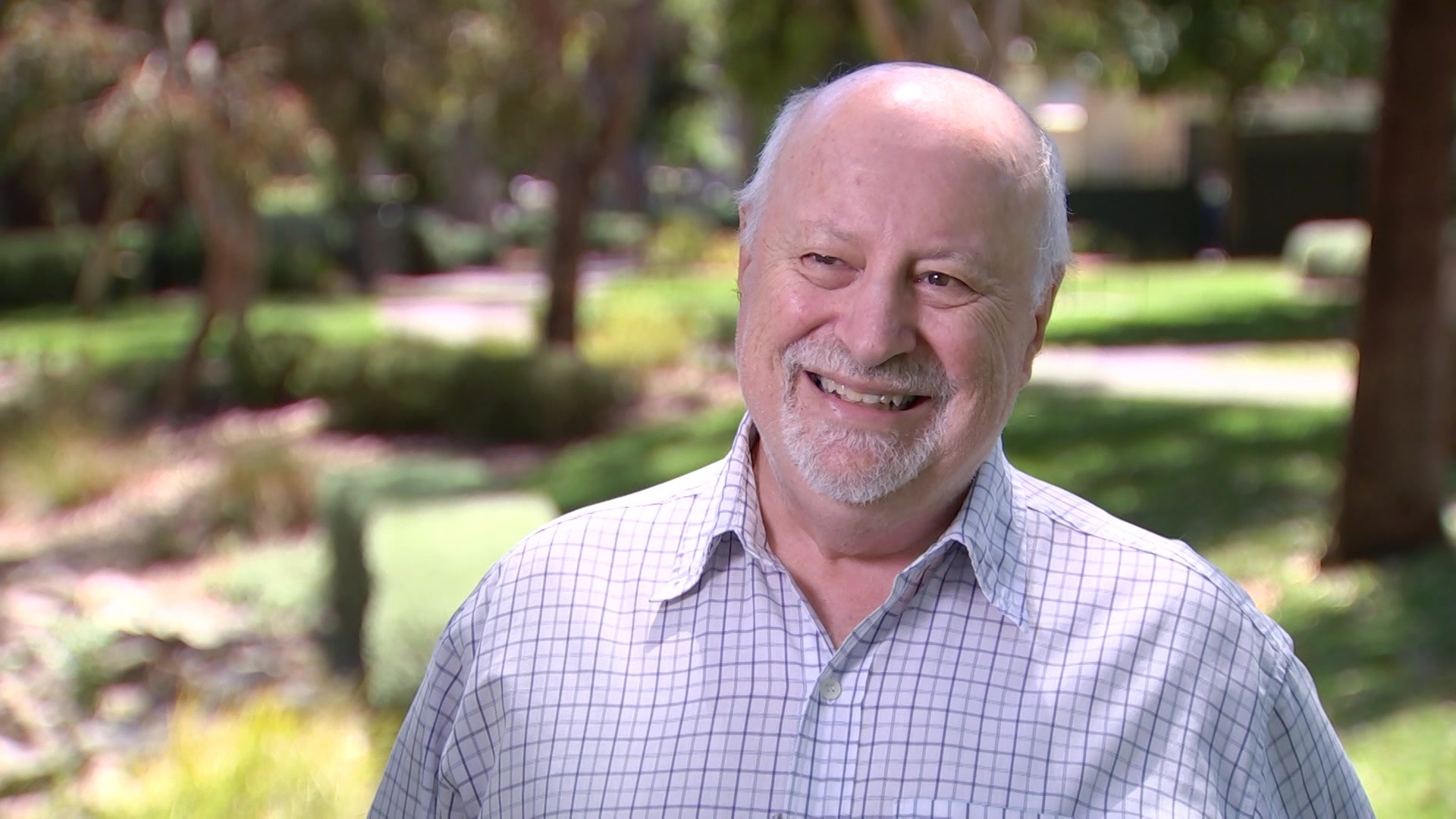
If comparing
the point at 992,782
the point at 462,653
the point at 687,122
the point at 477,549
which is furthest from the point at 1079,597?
the point at 687,122

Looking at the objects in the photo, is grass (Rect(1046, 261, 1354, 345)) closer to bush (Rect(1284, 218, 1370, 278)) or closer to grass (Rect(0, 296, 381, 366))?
bush (Rect(1284, 218, 1370, 278))

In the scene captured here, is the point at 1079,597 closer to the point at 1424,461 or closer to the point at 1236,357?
the point at 1424,461

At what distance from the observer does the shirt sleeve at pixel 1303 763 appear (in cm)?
191

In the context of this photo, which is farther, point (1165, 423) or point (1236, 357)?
point (1236, 357)

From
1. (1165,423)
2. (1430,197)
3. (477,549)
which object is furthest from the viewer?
(1165,423)

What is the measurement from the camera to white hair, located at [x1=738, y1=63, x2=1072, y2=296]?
193cm

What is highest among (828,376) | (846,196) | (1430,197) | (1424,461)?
(846,196)

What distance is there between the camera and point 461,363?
14.4 meters

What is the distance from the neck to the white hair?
0.96ft

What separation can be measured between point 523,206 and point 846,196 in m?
56.0

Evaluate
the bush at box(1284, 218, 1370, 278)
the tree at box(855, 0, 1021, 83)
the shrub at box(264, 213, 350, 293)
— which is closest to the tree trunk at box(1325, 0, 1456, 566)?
the tree at box(855, 0, 1021, 83)

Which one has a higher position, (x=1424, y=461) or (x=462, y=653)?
(x=462, y=653)

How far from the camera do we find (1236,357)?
14844mm

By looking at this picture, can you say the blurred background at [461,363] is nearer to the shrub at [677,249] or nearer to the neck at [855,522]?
the shrub at [677,249]
